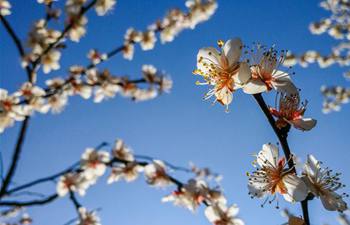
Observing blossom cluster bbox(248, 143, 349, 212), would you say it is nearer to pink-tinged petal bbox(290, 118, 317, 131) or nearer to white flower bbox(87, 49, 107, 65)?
pink-tinged petal bbox(290, 118, 317, 131)

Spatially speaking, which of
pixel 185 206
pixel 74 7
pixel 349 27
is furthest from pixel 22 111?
pixel 349 27

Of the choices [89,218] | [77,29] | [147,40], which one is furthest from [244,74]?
[147,40]

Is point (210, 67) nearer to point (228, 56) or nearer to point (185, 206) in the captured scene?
point (228, 56)

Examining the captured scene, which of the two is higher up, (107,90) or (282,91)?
(107,90)

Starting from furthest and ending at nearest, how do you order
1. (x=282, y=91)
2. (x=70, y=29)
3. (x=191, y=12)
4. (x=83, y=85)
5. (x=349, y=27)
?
(x=349, y=27) < (x=191, y=12) < (x=83, y=85) < (x=70, y=29) < (x=282, y=91)

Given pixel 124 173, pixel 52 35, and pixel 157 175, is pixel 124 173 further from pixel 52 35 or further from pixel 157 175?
pixel 52 35

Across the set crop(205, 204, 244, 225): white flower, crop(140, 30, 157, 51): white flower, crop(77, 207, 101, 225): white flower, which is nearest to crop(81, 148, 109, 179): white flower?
crop(77, 207, 101, 225): white flower
